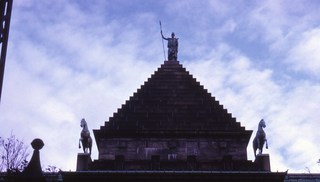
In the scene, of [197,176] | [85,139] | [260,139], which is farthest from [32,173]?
[260,139]

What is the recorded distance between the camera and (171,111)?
28625 mm

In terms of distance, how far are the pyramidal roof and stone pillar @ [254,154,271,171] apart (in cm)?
233

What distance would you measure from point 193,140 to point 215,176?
3.79 metres

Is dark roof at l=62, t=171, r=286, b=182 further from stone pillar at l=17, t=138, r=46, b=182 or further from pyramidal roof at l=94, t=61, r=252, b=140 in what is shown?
stone pillar at l=17, t=138, r=46, b=182

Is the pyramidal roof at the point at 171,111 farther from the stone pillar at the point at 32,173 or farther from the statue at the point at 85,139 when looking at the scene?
the stone pillar at the point at 32,173

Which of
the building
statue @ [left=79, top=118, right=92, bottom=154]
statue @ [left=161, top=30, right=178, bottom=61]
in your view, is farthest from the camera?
statue @ [left=161, top=30, right=178, bottom=61]

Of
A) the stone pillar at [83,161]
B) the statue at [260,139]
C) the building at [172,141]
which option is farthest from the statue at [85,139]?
the statue at [260,139]

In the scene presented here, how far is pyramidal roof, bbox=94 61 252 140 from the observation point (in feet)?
90.1

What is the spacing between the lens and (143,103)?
29062 mm

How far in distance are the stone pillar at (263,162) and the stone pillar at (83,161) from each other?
826 centimetres

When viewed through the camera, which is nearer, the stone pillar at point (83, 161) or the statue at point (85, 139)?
the stone pillar at point (83, 161)

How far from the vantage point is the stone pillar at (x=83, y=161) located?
25000mm

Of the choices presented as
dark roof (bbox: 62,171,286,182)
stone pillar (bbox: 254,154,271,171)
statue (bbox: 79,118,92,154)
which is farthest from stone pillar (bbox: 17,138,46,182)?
stone pillar (bbox: 254,154,271,171)

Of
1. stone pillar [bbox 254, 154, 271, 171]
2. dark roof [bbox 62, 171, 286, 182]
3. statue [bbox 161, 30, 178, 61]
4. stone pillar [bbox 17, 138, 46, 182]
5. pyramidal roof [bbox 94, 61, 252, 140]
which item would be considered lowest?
stone pillar [bbox 17, 138, 46, 182]
